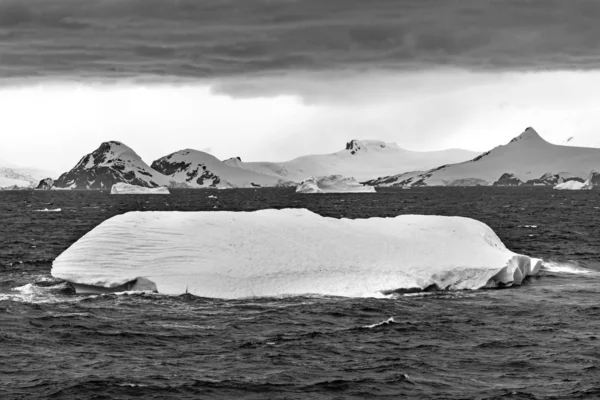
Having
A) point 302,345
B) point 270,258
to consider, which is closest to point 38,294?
point 270,258

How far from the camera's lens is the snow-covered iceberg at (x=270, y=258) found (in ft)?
113

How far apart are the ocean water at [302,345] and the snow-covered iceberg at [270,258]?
3.37ft

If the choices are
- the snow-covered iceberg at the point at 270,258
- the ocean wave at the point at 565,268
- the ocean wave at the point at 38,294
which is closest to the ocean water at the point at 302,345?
the ocean wave at the point at 38,294

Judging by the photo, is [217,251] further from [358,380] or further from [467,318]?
[358,380]

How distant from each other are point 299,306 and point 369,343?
18.8ft

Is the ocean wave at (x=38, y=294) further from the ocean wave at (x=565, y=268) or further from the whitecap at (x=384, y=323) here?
the ocean wave at (x=565, y=268)

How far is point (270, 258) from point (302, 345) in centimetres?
940

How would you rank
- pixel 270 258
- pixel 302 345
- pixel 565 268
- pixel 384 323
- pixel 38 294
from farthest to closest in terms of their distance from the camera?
pixel 565 268 < pixel 270 258 < pixel 38 294 < pixel 384 323 < pixel 302 345

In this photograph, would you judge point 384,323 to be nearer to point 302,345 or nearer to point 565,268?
point 302,345

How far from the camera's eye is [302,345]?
26641 mm

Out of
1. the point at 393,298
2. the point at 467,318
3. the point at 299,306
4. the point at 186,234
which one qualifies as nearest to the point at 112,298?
the point at 186,234

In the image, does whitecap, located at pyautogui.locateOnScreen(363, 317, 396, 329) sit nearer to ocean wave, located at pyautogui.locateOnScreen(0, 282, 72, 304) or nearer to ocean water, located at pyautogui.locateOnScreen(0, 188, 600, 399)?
ocean water, located at pyautogui.locateOnScreen(0, 188, 600, 399)

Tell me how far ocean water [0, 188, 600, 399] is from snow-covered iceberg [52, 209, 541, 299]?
3.37 feet

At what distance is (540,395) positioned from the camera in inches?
851
